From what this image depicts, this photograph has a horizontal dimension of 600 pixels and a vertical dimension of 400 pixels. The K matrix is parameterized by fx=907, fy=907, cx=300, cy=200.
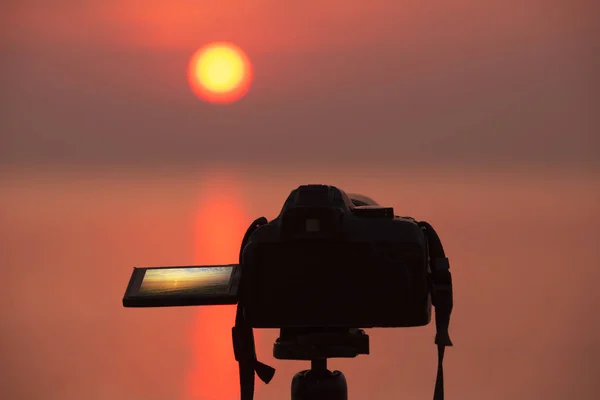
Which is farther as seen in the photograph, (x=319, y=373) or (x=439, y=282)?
(x=319, y=373)

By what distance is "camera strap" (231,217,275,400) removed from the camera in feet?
5.33

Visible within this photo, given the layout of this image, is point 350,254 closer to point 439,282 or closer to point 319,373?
point 439,282

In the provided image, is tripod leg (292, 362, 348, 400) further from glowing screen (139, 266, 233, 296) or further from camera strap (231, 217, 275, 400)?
glowing screen (139, 266, 233, 296)

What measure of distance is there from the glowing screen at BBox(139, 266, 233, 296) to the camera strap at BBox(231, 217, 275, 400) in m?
0.05

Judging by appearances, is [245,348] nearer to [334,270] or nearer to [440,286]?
[334,270]

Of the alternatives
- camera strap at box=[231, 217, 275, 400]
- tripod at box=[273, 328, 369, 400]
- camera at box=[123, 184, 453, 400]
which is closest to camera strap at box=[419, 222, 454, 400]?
camera at box=[123, 184, 453, 400]

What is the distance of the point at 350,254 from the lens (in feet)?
5.03

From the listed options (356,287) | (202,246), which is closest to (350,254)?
(356,287)

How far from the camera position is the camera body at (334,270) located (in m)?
1.52

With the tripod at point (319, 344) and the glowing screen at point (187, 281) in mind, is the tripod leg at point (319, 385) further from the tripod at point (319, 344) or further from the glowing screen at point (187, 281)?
the glowing screen at point (187, 281)

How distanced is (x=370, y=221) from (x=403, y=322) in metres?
0.18

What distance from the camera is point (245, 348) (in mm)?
1674

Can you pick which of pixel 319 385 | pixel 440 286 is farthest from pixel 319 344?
pixel 440 286

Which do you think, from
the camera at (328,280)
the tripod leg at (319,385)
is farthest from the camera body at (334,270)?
the tripod leg at (319,385)
